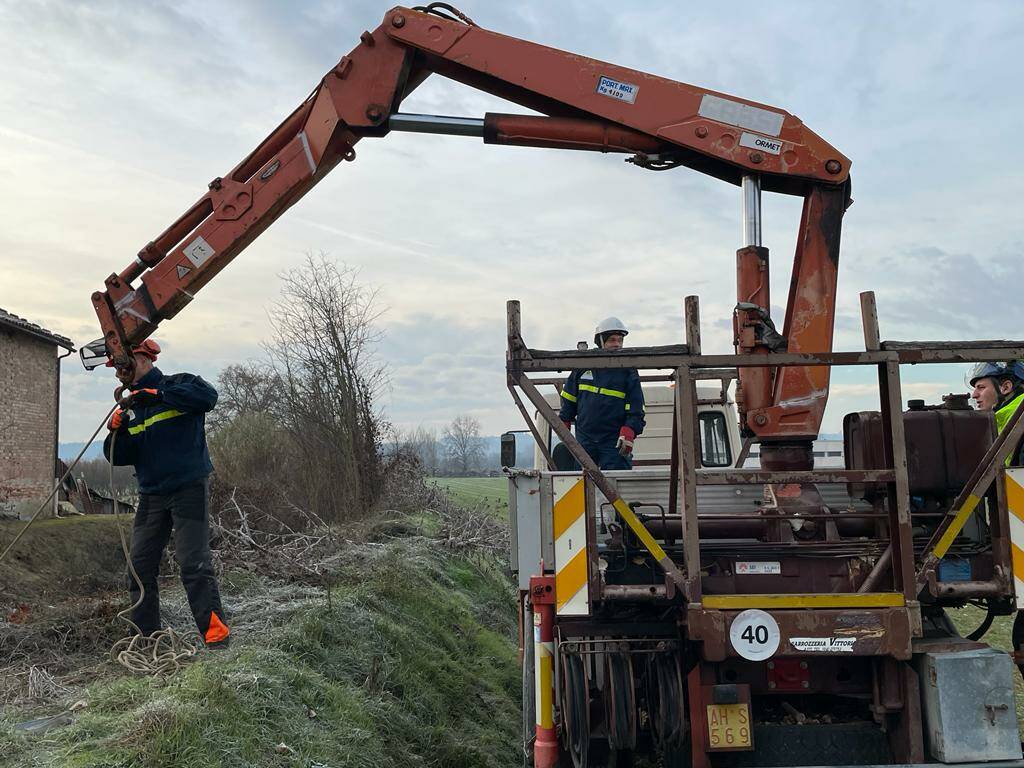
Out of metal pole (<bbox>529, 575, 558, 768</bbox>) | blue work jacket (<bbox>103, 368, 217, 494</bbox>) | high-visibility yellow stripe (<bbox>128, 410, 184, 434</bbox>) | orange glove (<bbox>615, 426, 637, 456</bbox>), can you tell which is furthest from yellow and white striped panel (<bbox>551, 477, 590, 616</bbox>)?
high-visibility yellow stripe (<bbox>128, 410, 184, 434</bbox>)

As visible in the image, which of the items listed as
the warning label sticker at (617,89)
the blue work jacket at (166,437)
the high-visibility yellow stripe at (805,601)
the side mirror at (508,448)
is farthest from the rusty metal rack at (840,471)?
the side mirror at (508,448)

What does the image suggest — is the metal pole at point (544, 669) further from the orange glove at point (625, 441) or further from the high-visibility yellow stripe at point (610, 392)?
the high-visibility yellow stripe at point (610, 392)

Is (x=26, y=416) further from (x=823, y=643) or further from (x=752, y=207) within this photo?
(x=823, y=643)

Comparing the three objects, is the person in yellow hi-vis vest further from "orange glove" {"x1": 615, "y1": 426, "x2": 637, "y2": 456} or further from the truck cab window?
the truck cab window

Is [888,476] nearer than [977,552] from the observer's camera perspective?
Yes

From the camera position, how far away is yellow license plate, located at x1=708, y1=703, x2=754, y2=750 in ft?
14.3

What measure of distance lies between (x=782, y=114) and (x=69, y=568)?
1000 cm

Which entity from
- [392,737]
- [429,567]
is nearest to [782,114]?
[392,737]

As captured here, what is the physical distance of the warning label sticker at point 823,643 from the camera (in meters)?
4.33

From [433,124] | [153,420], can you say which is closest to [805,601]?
[433,124]

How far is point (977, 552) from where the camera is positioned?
475 centimetres

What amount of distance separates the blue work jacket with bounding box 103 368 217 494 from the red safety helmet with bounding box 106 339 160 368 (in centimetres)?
16

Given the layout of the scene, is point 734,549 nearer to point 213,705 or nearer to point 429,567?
point 213,705

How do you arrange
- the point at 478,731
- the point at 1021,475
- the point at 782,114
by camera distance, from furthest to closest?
the point at 478,731 → the point at 782,114 → the point at 1021,475
